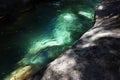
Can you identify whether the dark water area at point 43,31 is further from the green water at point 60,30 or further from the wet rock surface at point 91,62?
the wet rock surface at point 91,62

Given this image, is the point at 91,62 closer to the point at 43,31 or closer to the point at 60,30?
the point at 60,30

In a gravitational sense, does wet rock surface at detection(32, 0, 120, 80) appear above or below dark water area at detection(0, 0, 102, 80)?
above

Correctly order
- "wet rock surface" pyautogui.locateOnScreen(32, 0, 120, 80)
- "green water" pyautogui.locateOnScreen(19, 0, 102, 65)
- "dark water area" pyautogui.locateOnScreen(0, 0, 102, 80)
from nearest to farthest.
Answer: "wet rock surface" pyautogui.locateOnScreen(32, 0, 120, 80) → "green water" pyautogui.locateOnScreen(19, 0, 102, 65) → "dark water area" pyautogui.locateOnScreen(0, 0, 102, 80)

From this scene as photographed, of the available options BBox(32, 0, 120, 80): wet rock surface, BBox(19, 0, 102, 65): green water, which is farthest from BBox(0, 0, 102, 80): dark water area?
BBox(32, 0, 120, 80): wet rock surface

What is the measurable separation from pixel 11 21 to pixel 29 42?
7.78 ft

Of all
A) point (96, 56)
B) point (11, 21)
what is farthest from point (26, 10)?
point (96, 56)

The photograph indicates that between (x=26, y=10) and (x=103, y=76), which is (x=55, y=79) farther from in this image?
(x=26, y=10)

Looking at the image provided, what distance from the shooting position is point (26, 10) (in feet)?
40.1

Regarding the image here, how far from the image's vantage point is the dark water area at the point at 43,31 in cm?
832

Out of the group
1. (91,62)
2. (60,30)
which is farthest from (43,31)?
(91,62)

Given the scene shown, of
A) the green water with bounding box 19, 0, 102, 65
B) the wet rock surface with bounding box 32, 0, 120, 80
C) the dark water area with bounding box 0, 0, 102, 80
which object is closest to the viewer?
the wet rock surface with bounding box 32, 0, 120, 80

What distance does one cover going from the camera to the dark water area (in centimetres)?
832

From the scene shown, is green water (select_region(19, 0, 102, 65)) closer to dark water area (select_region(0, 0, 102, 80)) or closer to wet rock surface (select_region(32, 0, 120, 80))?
dark water area (select_region(0, 0, 102, 80))

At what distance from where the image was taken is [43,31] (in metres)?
9.95
